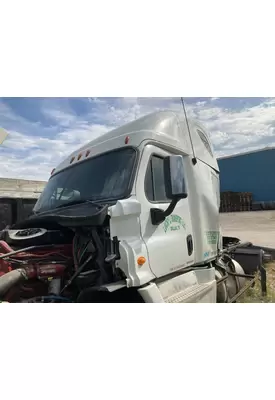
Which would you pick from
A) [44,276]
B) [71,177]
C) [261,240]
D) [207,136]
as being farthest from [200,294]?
[261,240]

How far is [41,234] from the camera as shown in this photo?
10.9ft

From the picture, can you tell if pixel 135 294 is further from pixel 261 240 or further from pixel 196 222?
pixel 261 240

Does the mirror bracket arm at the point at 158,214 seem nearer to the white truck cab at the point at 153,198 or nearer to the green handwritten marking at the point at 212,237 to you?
the white truck cab at the point at 153,198

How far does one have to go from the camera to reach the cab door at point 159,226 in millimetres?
3123

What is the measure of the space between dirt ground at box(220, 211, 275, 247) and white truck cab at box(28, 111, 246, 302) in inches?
222

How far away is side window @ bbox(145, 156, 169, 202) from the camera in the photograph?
10.7 ft

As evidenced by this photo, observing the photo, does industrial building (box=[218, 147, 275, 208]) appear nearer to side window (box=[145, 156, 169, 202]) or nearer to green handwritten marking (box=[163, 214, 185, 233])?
green handwritten marking (box=[163, 214, 185, 233])

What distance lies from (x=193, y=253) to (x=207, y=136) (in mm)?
2027

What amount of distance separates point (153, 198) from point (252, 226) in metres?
10.9

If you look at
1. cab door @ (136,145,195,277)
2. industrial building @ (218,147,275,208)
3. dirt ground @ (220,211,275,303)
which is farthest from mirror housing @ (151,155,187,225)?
industrial building @ (218,147,275,208)

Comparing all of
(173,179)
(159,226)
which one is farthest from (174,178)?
(159,226)

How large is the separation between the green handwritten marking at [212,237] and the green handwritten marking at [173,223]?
70cm

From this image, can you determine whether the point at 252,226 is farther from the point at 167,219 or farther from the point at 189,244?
the point at 167,219

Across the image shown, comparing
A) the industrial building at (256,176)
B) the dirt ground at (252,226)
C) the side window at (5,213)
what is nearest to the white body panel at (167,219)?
the side window at (5,213)
